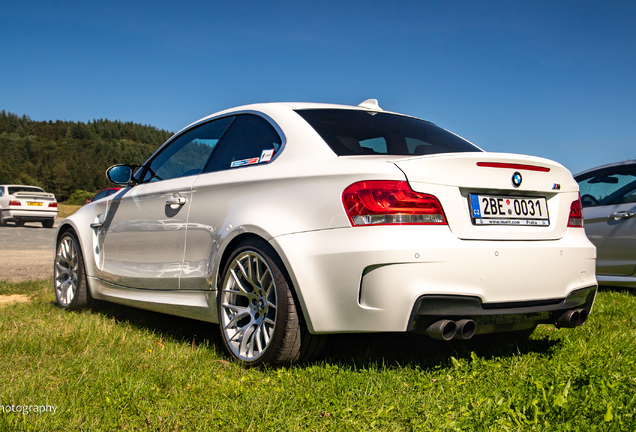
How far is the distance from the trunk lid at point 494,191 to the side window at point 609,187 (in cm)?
348

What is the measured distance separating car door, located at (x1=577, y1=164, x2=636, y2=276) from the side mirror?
4.83 m

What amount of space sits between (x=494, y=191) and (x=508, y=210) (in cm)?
12

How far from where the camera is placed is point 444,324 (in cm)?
248

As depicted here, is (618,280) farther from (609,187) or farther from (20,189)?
(20,189)

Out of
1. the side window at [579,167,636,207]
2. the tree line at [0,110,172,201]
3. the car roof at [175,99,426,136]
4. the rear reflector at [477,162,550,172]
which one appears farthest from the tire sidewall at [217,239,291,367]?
the tree line at [0,110,172,201]

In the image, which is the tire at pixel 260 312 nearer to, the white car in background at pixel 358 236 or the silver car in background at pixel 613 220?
the white car in background at pixel 358 236

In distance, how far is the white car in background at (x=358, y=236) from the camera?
2484 millimetres

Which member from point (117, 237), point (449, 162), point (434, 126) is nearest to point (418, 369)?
point (449, 162)

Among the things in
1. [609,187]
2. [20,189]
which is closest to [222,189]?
[609,187]

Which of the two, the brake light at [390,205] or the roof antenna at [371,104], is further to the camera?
the roof antenna at [371,104]

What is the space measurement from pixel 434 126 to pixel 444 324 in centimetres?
179

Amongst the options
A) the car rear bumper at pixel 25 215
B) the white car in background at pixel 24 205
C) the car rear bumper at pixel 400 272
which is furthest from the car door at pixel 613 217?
the car rear bumper at pixel 25 215

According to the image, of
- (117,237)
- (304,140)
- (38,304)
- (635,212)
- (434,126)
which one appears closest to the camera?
(304,140)

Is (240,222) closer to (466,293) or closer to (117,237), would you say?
(466,293)
